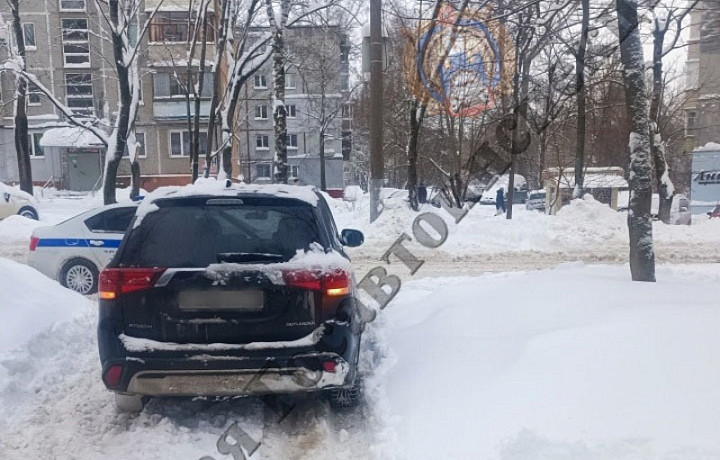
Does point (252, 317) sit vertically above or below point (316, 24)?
below

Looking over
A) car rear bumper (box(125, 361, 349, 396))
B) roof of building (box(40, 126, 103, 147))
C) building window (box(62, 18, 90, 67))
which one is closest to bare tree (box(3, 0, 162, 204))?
car rear bumper (box(125, 361, 349, 396))

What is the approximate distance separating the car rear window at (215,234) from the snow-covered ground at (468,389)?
1.26 meters

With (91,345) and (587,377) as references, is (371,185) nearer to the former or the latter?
(91,345)

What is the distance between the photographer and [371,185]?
48.8 ft

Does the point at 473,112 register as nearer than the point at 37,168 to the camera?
Yes

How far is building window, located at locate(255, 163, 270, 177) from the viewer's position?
50719 millimetres

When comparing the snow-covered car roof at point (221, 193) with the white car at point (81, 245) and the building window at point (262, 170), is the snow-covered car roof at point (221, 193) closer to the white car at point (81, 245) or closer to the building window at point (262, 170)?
the white car at point (81, 245)

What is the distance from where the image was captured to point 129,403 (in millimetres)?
3998

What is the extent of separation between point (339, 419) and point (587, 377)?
176 centimetres

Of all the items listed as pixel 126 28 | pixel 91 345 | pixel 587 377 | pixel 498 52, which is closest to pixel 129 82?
pixel 126 28

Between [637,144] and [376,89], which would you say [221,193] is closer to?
[637,144]

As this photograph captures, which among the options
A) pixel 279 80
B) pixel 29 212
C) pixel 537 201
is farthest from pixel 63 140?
pixel 537 201

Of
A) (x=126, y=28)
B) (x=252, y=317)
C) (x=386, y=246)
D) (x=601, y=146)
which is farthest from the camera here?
(x=601, y=146)

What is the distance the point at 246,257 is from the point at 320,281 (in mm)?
506
